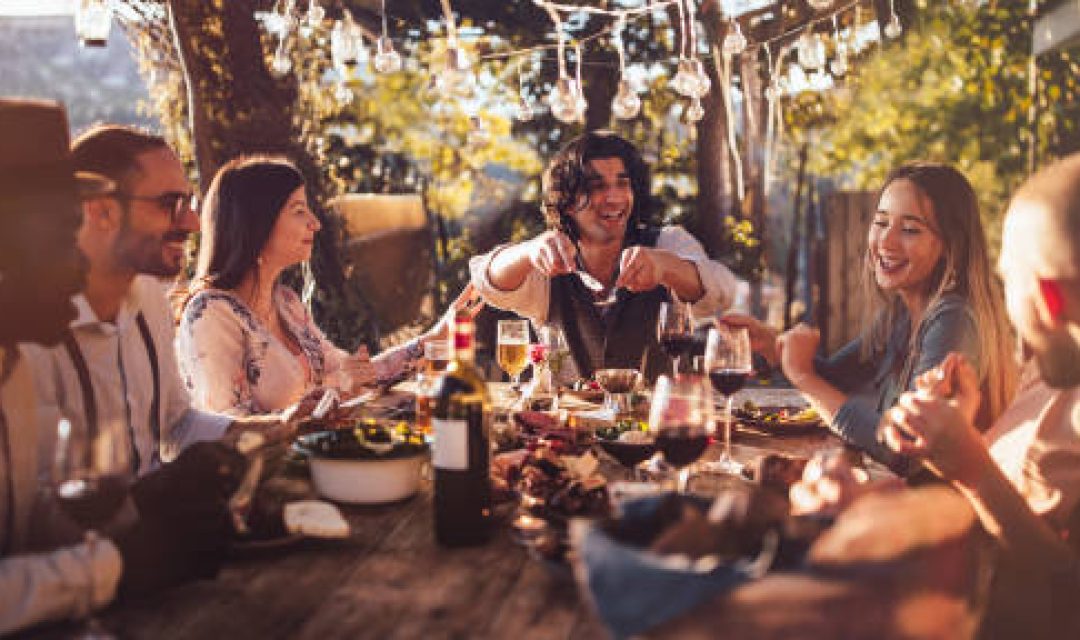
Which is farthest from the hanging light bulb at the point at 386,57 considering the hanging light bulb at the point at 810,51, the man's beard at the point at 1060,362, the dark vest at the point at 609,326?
the man's beard at the point at 1060,362

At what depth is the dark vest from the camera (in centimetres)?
360

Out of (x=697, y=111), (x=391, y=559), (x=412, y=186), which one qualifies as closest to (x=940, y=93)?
(x=412, y=186)

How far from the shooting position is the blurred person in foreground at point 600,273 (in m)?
3.51

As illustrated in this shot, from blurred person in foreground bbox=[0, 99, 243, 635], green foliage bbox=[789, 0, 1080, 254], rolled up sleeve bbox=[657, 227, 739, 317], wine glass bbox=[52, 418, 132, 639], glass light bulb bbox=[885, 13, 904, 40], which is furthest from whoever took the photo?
green foliage bbox=[789, 0, 1080, 254]

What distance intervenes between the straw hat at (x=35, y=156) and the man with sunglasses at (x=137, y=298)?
15.1 inches

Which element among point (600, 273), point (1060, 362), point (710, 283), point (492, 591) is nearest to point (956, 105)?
point (600, 273)

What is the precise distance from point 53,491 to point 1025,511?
4.97 ft

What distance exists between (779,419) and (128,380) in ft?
5.39

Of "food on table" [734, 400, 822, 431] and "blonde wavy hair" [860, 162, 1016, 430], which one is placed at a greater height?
"blonde wavy hair" [860, 162, 1016, 430]

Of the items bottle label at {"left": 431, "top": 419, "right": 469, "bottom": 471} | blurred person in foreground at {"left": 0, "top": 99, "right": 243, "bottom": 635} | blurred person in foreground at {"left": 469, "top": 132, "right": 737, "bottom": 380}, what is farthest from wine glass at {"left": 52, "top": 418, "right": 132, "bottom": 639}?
blurred person in foreground at {"left": 469, "top": 132, "right": 737, "bottom": 380}

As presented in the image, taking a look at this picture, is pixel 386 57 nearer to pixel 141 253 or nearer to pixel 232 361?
pixel 232 361

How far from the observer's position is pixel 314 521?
165 centimetres

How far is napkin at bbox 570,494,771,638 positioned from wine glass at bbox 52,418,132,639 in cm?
70

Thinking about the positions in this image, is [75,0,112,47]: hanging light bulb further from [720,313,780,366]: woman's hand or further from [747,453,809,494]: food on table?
[747,453,809,494]: food on table
